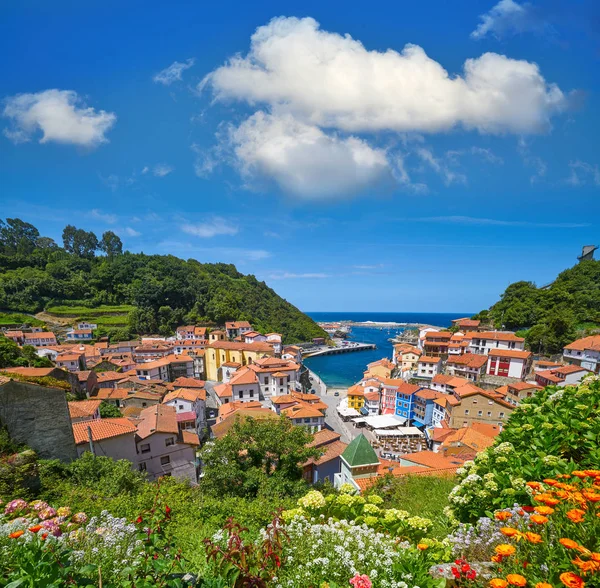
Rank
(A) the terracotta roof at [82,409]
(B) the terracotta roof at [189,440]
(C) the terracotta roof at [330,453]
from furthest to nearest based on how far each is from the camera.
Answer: (B) the terracotta roof at [189,440] < (C) the terracotta roof at [330,453] < (A) the terracotta roof at [82,409]

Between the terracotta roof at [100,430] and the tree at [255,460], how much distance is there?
6.46 m

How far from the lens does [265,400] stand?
1494 inches

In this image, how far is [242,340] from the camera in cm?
6016

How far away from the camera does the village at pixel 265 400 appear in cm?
1393

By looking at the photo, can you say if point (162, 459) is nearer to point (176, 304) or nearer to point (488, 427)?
point (488, 427)

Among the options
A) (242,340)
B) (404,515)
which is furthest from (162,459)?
(242,340)

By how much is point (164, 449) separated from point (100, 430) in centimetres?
361

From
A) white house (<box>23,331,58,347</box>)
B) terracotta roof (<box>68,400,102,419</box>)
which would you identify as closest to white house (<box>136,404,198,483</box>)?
terracotta roof (<box>68,400,102,419</box>)

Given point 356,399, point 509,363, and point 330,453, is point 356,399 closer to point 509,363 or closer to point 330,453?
point 509,363

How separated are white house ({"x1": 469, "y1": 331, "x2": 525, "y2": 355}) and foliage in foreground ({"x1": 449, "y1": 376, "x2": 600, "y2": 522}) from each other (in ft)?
146

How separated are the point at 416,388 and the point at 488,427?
12.4 metres

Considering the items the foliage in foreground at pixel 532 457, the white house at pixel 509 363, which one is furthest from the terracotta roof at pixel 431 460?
the white house at pixel 509 363

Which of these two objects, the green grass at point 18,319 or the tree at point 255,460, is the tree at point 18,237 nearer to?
the green grass at point 18,319

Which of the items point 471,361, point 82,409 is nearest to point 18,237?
point 82,409
